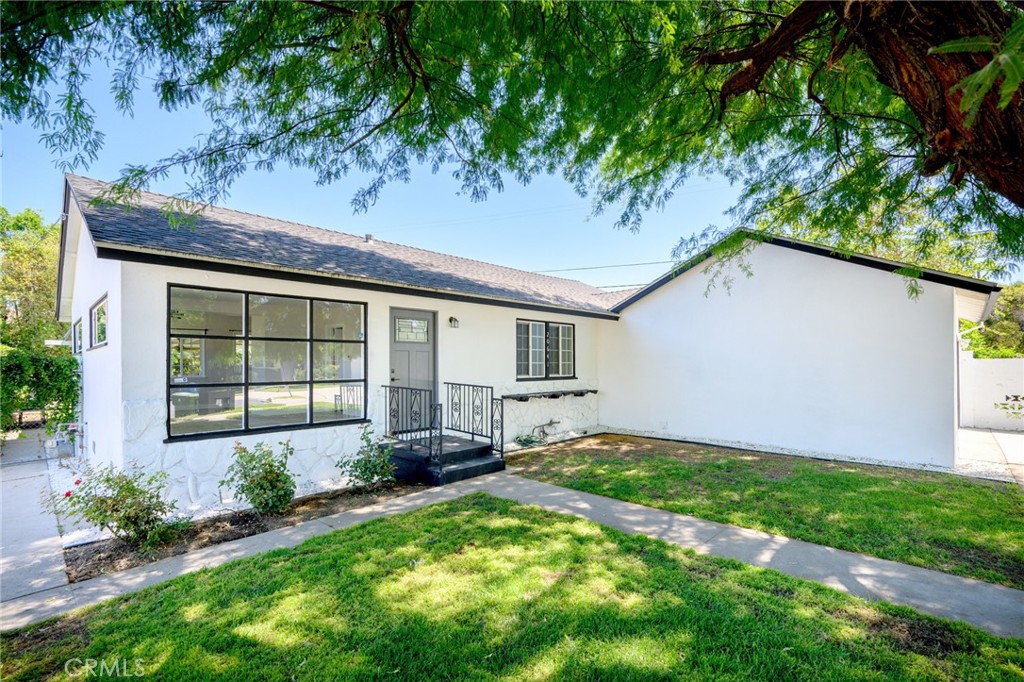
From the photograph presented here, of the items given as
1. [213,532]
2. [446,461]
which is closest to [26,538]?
[213,532]

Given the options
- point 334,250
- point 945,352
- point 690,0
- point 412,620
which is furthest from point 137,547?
point 945,352

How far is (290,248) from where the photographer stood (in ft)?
22.7

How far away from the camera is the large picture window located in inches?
248

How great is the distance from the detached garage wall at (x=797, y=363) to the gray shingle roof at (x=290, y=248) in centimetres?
239

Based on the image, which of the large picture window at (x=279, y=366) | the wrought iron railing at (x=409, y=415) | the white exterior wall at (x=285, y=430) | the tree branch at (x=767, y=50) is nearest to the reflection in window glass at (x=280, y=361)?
the large picture window at (x=279, y=366)

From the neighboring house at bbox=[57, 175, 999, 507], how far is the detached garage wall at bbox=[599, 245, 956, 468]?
31 mm

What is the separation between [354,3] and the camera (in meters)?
3.39

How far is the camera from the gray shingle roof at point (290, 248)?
17.2 feet

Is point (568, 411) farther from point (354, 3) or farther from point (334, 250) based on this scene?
point (354, 3)

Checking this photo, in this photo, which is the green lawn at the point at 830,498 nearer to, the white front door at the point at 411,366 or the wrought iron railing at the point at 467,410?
the wrought iron railing at the point at 467,410

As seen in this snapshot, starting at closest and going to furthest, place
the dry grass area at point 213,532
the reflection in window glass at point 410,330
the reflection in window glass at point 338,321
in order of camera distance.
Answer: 1. the dry grass area at point 213,532
2. the reflection in window glass at point 338,321
3. the reflection in window glass at point 410,330

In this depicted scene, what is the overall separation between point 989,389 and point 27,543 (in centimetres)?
1940

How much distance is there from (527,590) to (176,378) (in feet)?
18.7

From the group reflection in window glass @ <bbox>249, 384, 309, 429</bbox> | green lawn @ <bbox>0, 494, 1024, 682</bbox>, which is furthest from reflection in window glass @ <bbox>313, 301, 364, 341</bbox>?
green lawn @ <bbox>0, 494, 1024, 682</bbox>
